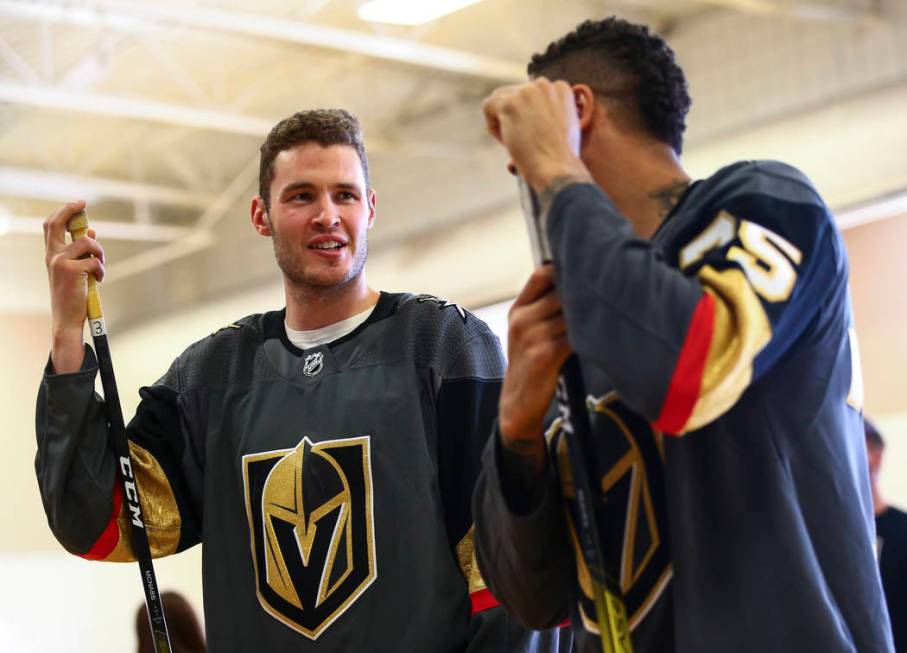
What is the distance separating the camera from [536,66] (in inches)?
65.5

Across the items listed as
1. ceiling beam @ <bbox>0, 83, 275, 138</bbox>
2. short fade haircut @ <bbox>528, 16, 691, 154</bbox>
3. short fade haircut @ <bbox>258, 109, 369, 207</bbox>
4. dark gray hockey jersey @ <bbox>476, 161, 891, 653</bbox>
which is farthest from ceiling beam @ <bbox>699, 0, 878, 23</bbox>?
dark gray hockey jersey @ <bbox>476, 161, 891, 653</bbox>

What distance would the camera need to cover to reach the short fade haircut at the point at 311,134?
2.38m

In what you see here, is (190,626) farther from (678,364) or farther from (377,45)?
(377,45)

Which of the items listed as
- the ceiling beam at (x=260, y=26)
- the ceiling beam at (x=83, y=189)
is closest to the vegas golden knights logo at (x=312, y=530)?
the ceiling beam at (x=260, y=26)

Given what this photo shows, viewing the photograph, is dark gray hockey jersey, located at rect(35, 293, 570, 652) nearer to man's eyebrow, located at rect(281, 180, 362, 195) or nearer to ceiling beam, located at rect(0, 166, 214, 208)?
man's eyebrow, located at rect(281, 180, 362, 195)

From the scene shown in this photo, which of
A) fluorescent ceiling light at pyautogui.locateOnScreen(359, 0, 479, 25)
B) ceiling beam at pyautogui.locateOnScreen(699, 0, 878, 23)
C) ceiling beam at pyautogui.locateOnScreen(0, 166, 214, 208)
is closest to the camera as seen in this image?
ceiling beam at pyautogui.locateOnScreen(699, 0, 878, 23)

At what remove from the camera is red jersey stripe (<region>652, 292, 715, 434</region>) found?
1206 mm

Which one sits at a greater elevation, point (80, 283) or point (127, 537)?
point (80, 283)

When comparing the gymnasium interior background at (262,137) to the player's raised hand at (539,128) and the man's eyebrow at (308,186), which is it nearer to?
the man's eyebrow at (308,186)

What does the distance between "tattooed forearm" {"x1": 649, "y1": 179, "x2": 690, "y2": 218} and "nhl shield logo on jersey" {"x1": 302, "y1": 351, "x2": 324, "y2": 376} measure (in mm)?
965

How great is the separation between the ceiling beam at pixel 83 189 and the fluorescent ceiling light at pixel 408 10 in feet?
12.3

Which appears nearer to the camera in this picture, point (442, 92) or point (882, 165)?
point (882, 165)

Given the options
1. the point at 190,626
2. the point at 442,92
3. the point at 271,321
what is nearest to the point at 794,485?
the point at 271,321

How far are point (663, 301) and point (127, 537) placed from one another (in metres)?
1.41
